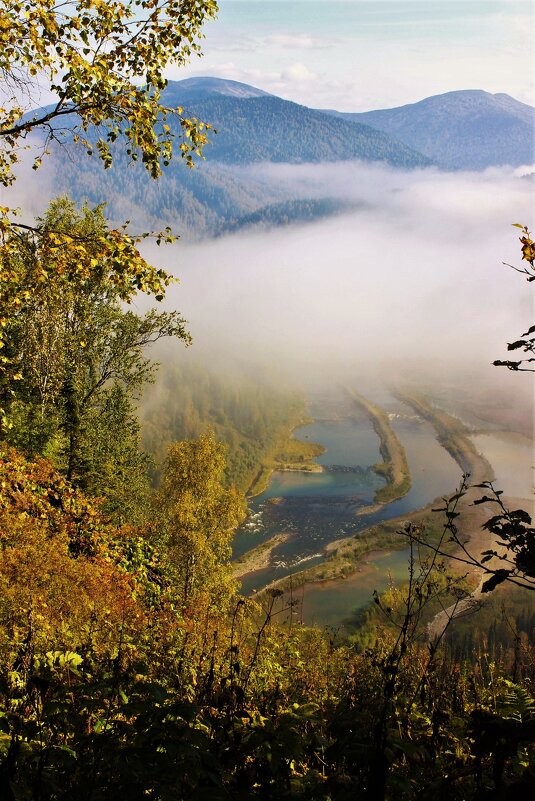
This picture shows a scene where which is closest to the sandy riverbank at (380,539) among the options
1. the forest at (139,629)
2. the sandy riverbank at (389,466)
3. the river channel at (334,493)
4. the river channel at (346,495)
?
the river channel at (346,495)

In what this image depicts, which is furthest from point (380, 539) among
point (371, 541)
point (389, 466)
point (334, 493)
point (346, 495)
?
point (389, 466)

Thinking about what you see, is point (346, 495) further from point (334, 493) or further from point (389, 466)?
point (389, 466)

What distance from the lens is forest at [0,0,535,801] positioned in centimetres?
352

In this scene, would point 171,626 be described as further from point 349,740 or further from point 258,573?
point 258,573

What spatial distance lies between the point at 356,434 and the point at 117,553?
148635 mm

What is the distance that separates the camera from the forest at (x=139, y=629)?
3.52 metres

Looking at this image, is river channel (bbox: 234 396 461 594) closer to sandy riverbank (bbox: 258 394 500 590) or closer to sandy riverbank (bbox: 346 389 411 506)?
sandy riverbank (bbox: 346 389 411 506)

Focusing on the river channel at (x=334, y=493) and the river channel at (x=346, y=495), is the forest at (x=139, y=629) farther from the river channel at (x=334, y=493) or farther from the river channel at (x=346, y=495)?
the river channel at (x=334, y=493)

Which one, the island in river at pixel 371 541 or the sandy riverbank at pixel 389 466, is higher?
the sandy riverbank at pixel 389 466

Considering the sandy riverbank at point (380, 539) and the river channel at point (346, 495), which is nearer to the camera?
the river channel at point (346, 495)

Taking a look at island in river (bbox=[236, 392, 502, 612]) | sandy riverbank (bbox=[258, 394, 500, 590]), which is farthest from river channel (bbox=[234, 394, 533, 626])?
sandy riverbank (bbox=[258, 394, 500, 590])

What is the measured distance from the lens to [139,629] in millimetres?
9695

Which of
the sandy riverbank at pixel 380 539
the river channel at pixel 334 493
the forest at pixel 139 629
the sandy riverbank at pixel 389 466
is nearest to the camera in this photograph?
the forest at pixel 139 629

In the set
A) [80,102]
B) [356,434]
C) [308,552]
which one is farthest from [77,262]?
[356,434]
